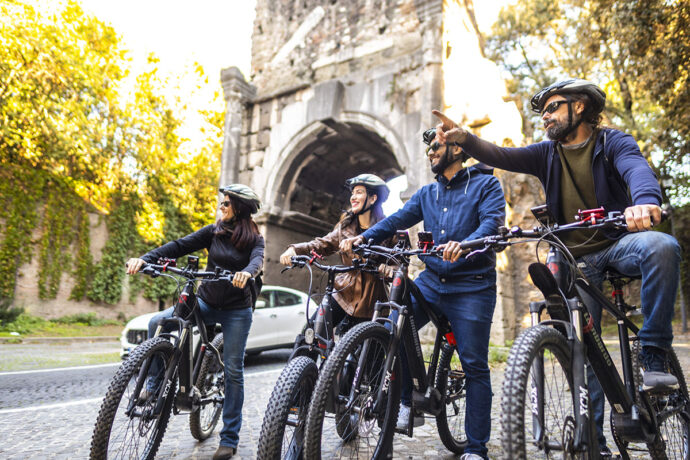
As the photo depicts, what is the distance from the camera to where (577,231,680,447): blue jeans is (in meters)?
2.32

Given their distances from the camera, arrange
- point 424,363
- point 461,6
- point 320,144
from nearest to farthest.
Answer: point 424,363
point 461,6
point 320,144

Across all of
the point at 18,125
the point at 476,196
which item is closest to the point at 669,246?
the point at 476,196

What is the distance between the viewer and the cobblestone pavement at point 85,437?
348 centimetres

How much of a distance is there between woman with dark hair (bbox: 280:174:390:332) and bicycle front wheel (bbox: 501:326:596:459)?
1648 mm

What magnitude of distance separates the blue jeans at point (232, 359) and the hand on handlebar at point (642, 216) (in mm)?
2541

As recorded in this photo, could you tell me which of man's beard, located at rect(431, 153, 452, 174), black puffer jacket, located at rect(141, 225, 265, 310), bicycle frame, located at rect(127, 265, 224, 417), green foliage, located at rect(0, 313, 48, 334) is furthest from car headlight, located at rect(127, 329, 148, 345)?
green foliage, located at rect(0, 313, 48, 334)

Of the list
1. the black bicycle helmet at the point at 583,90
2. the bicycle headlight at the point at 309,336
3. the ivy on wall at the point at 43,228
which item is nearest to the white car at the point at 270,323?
the bicycle headlight at the point at 309,336

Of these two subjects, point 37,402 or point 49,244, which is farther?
point 49,244

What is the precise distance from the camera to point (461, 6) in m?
11.0

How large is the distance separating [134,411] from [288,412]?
1.00m

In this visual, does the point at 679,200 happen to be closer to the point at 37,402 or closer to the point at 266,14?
the point at 266,14

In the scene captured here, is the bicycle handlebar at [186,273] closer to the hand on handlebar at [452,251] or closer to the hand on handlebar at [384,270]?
the hand on handlebar at [384,270]

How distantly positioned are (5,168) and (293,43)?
32.4ft

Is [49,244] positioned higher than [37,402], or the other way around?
[49,244]
